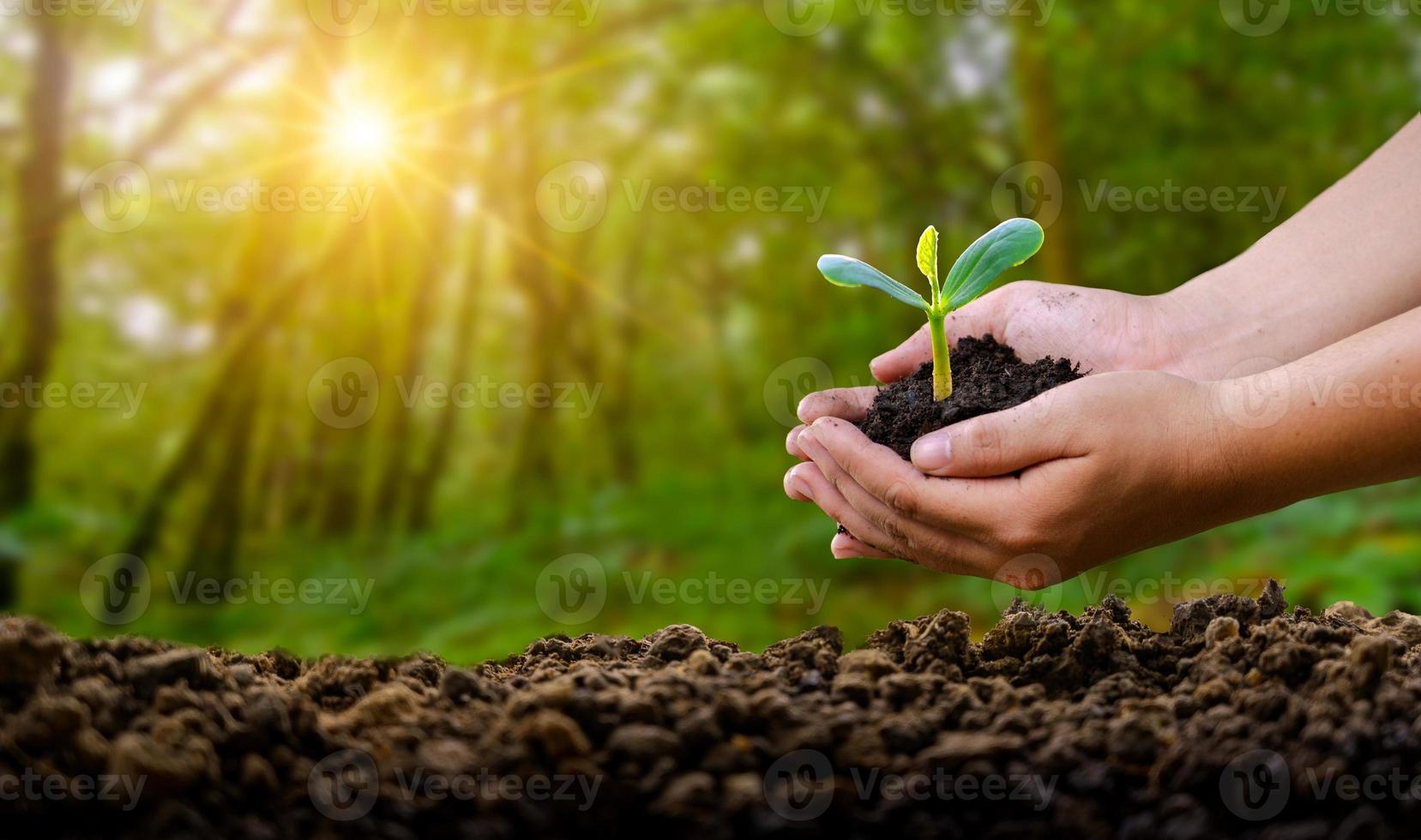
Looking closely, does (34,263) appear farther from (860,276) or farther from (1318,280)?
(1318,280)

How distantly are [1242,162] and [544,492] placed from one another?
4.27 meters

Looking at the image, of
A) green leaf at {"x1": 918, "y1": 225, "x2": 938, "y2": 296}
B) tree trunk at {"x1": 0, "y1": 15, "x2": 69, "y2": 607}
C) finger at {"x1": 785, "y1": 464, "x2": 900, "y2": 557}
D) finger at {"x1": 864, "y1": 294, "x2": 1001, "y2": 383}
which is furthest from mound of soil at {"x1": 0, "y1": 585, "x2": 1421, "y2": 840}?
tree trunk at {"x1": 0, "y1": 15, "x2": 69, "y2": 607}

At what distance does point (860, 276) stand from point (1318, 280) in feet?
2.68

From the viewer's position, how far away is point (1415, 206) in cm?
155

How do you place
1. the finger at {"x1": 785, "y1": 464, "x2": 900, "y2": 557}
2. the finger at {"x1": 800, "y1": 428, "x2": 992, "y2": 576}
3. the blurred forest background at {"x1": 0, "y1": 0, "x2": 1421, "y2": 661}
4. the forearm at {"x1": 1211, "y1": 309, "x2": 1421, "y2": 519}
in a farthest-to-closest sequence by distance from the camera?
the blurred forest background at {"x1": 0, "y1": 0, "x2": 1421, "y2": 661}, the finger at {"x1": 785, "y1": 464, "x2": 900, "y2": 557}, the finger at {"x1": 800, "y1": 428, "x2": 992, "y2": 576}, the forearm at {"x1": 1211, "y1": 309, "x2": 1421, "y2": 519}

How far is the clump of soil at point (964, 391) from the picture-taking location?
148cm

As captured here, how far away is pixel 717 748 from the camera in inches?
34.5

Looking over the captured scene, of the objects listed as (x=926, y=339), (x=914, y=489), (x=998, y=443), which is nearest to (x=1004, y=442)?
(x=998, y=443)

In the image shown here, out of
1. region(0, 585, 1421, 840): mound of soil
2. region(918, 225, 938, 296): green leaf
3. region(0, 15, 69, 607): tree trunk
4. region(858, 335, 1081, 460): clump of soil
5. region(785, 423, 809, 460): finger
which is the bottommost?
region(0, 585, 1421, 840): mound of soil

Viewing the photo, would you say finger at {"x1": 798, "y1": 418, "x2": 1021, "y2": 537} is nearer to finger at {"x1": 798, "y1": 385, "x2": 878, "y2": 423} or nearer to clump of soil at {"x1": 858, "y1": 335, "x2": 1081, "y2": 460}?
clump of soil at {"x1": 858, "y1": 335, "x2": 1081, "y2": 460}

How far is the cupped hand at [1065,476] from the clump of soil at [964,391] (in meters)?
0.09

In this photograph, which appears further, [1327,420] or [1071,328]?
[1071,328]

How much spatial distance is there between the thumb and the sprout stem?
22 cm

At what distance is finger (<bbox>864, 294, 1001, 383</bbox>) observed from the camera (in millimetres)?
1831
